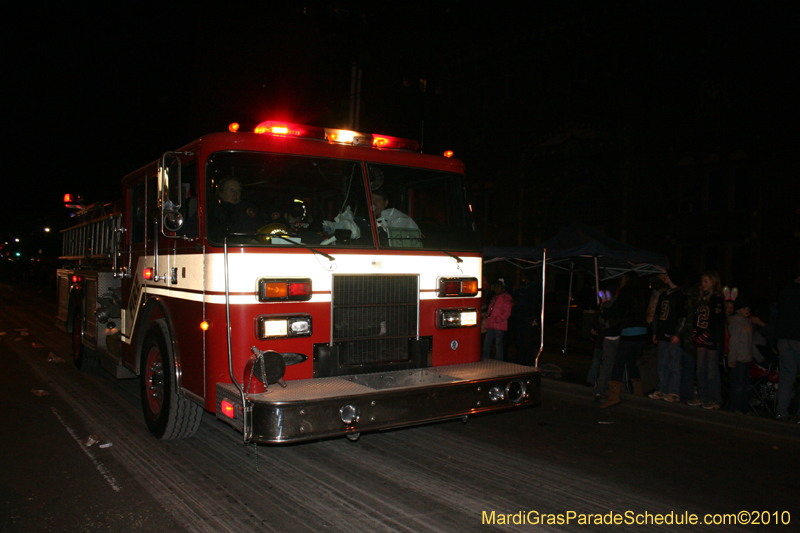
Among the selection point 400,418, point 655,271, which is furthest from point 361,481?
point 655,271

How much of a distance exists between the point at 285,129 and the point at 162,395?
273 cm

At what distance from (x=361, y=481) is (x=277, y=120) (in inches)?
120

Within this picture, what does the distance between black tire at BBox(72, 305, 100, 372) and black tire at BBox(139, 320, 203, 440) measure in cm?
359

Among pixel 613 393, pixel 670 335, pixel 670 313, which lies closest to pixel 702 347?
pixel 670 335

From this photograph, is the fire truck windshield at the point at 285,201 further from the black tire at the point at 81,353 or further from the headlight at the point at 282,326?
the black tire at the point at 81,353

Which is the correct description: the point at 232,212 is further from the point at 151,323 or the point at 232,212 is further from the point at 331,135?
the point at 151,323

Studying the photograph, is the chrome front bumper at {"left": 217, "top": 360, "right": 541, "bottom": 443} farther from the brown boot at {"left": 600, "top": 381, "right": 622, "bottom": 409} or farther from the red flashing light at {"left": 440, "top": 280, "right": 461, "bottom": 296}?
the brown boot at {"left": 600, "top": 381, "right": 622, "bottom": 409}

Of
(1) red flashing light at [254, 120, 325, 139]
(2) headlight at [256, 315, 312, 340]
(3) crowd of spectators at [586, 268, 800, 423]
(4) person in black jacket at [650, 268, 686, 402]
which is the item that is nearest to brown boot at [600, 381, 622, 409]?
(3) crowd of spectators at [586, 268, 800, 423]

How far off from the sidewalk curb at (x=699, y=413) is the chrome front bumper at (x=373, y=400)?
3.03m

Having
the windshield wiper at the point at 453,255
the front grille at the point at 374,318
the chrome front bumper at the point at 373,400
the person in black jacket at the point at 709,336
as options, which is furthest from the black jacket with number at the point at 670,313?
the front grille at the point at 374,318

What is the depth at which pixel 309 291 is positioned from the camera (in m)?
4.58

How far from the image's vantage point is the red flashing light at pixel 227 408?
4148mm

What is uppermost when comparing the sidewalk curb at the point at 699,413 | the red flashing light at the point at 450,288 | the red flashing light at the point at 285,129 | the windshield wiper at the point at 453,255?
the red flashing light at the point at 285,129

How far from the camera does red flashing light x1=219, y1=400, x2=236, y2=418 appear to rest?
415cm
